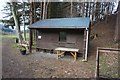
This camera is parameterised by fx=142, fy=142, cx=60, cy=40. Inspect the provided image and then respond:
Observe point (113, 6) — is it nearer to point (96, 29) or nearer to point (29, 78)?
point (96, 29)

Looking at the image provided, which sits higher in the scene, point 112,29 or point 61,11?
point 61,11

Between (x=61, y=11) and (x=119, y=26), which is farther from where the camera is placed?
(x=61, y=11)

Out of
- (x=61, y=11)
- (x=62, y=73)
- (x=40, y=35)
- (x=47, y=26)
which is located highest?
(x=61, y=11)

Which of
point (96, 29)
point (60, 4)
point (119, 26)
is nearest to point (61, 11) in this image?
point (60, 4)

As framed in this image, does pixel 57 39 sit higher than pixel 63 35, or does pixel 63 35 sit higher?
pixel 63 35

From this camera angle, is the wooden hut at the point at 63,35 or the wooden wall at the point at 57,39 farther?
the wooden wall at the point at 57,39

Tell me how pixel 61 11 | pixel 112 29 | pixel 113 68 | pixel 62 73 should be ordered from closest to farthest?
pixel 62 73 < pixel 113 68 < pixel 112 29 < pixel 61 11

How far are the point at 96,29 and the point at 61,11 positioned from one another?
548cm

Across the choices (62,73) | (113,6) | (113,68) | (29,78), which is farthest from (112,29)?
(29,78)

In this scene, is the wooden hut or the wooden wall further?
the wooden wall

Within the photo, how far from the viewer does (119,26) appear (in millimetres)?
12570

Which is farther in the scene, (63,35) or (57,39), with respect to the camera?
(57,39)

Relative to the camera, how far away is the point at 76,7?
20.3 metres

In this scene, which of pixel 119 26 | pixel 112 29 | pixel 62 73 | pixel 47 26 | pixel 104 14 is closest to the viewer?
pixel 62 73
